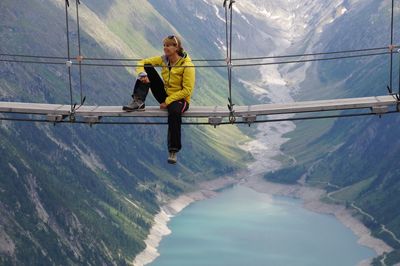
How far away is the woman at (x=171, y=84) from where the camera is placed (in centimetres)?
3322

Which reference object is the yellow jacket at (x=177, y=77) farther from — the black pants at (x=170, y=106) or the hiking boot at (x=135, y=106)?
the hiking boot at (x=135, y=106)

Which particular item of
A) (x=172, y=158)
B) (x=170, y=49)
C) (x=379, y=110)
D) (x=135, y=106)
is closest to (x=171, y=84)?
(x=135, y=106)

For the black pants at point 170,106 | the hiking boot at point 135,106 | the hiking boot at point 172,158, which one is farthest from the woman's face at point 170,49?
the hiking boot at point 172,158

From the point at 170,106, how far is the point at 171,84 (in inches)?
40.8

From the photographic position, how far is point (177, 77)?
3400 centimetres

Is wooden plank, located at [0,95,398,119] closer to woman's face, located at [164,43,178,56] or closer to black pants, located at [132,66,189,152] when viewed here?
black pants, located at [132,66,189,152]

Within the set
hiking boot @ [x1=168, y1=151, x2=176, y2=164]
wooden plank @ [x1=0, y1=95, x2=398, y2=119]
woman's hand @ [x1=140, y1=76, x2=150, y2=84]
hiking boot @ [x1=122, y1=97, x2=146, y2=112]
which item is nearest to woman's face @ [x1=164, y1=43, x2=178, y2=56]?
woman's hand @ [x1=140, y1=76, x2=150, y2=84]

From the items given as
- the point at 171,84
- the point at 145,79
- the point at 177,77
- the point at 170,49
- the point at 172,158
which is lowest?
the point at 172,158

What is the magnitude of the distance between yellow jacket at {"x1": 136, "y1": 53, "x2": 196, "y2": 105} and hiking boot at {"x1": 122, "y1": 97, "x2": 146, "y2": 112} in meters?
1.06

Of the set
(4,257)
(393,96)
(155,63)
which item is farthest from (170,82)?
(4,257)

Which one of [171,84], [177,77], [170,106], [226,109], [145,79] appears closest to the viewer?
[170,106]

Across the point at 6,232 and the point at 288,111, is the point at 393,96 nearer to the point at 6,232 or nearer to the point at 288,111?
the point at 288,111

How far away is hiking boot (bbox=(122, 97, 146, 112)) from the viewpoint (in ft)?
112

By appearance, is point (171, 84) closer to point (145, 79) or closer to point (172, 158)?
point (145, 79)
